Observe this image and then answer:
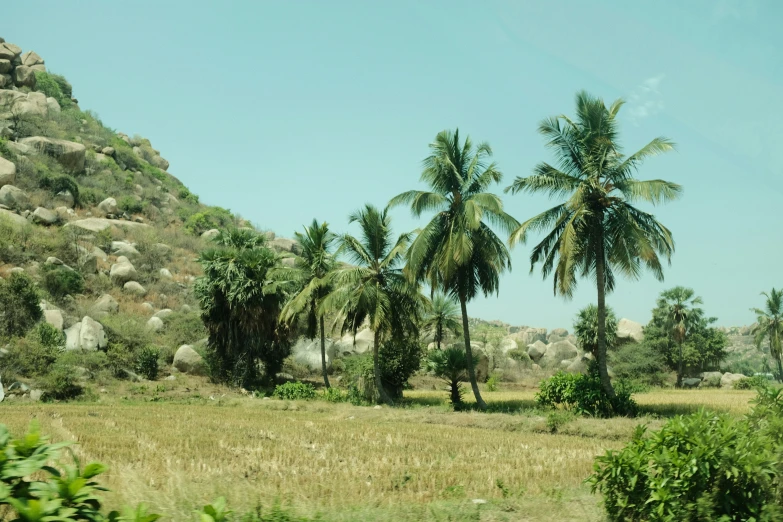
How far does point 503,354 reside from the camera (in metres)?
50.3

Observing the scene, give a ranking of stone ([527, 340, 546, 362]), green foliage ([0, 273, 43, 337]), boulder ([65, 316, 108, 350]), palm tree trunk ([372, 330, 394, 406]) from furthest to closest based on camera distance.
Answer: stone ([527, 340, 546, 362]) < boulder ([65, 316, 108, 350]) < green foliage ([0, 273, 43, 337]) < palm tree trunk ([372, 330, 394, 406])

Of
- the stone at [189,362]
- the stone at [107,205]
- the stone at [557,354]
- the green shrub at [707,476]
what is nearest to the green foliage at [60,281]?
the stone at [189,362]

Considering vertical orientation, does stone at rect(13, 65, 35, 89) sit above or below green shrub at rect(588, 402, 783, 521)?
above

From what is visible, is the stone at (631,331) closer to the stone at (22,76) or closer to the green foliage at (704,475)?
the green foliage at (704,475)

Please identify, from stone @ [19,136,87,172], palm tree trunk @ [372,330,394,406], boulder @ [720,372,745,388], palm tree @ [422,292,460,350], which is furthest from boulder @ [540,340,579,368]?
stone @ [19,136,87,172]

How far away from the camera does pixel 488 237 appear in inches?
949

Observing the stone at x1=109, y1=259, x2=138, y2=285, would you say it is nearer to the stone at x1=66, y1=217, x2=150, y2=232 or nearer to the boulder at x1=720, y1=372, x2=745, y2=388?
the stone at x1=66, y1=217, x2=150, y2=232

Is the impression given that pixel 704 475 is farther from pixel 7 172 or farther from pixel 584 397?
pixel 7 172

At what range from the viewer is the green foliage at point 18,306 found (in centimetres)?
2727

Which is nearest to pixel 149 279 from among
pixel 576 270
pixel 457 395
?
pixel 457 395

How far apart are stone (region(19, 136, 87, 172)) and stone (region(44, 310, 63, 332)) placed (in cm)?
2903

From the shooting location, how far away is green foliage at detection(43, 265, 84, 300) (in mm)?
35347

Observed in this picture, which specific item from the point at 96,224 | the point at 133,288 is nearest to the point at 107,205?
the point at 96,224

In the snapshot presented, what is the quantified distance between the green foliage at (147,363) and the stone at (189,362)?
2407 millimetres
